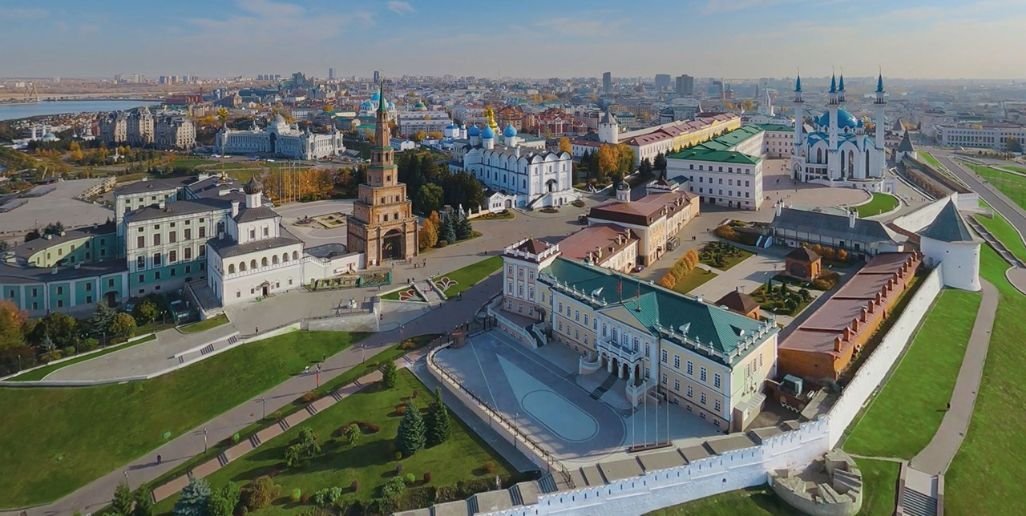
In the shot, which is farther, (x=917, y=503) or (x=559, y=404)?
(x=559, y=404)

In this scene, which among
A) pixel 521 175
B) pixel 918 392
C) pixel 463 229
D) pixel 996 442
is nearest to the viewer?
pixel 996 442

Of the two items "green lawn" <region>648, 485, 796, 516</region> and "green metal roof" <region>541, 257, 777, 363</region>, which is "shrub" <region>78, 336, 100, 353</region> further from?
"green lawn" <region>648, 485, 796, 516</region>

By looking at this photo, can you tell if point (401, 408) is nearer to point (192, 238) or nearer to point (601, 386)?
point (601, 386)

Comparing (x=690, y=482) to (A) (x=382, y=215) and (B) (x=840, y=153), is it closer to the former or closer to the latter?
(A) (x=382, y=215)

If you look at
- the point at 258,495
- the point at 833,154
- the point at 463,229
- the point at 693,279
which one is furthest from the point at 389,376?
the point at 833,154

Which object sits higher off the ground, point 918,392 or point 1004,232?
point 1004,232

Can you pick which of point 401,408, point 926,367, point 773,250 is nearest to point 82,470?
point 401,408
